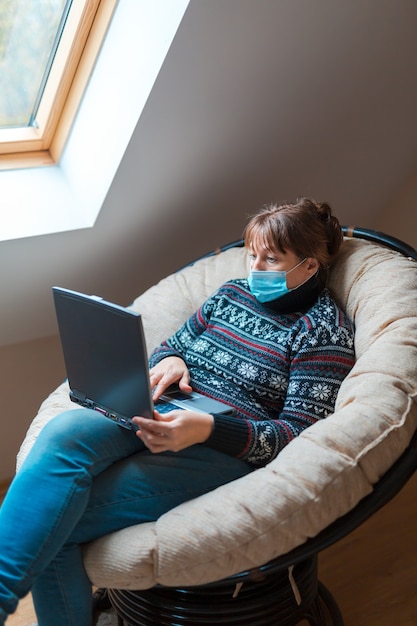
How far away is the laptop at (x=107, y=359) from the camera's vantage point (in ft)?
4.42

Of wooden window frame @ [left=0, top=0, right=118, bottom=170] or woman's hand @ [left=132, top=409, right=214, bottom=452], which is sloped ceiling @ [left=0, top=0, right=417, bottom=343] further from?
woman's hand @ [left=132, top=409, right=214, bottom=452]

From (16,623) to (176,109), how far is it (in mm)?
1379

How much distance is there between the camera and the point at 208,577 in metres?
1.31

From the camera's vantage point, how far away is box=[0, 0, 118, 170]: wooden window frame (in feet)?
6.29

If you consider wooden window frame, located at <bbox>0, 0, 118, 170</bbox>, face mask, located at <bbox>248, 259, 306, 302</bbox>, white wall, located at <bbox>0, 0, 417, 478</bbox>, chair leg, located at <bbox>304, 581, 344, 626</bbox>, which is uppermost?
wooden window frame, located at <bbox>0, 0, 118, 170</bbox>

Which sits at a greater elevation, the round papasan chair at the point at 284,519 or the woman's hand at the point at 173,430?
the woman's hand at the point at 173,430

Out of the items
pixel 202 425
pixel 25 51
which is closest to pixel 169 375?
pixel 202 425

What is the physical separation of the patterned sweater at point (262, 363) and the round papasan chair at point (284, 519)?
66 millimetres

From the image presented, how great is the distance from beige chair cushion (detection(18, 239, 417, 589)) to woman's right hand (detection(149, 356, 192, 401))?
343 millimetres

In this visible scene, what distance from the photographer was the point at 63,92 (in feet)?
6.84

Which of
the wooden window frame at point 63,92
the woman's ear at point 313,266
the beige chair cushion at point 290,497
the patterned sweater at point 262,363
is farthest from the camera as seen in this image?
the wooden window frame at point 63,92

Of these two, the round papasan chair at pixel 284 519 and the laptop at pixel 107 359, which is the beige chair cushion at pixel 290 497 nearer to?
the round papasan chair at pixel 284 519

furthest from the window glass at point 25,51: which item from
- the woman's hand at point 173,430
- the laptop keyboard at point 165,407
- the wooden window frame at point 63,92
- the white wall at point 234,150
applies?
the woman's hand at point 173,430

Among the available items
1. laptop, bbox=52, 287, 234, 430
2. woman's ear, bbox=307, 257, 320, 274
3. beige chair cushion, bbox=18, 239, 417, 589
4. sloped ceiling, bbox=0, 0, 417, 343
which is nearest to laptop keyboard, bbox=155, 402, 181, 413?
laptop, bbox=52, 287, 234, 430
